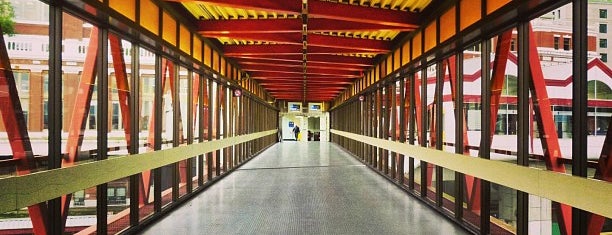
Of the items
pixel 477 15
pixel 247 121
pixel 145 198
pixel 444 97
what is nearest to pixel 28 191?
pixel 145 198

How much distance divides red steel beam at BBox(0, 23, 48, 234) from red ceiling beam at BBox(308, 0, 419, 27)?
3.75 m

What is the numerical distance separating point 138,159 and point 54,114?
5.02 ft

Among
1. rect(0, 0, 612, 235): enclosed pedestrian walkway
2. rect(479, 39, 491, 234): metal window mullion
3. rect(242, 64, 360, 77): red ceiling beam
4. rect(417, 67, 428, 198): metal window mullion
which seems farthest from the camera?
rect(242, 64, 360, 77): red ceiling beam

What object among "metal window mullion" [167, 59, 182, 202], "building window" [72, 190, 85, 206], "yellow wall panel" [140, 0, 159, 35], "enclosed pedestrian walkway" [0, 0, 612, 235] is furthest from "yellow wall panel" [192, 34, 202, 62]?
"building window" [72, 190, 85, 206]

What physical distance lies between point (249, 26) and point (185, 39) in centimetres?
104

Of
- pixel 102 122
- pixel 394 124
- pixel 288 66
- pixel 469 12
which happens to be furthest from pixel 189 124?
pixel 469 12

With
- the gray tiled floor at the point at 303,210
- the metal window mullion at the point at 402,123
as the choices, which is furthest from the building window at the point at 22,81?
the metal window mullion at the point at 402,123

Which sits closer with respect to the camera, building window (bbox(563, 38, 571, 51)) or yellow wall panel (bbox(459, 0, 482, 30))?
building window (bbox(563, 38, 571, 51))

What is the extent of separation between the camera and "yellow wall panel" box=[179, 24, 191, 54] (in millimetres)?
6496

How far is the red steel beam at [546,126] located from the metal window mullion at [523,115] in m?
0.05

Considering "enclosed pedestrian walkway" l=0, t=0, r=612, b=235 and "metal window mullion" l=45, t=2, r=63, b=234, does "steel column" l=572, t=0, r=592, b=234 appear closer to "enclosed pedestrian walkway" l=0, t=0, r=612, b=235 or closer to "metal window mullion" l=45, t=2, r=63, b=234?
"enclosed pedestrian walkway" l=0, t=0, r=612, b=235

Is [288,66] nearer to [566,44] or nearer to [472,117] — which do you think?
[472,117]

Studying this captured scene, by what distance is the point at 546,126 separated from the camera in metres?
3.83

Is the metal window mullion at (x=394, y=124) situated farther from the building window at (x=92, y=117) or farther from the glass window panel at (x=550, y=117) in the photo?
the building window at (x=92, y=117)
